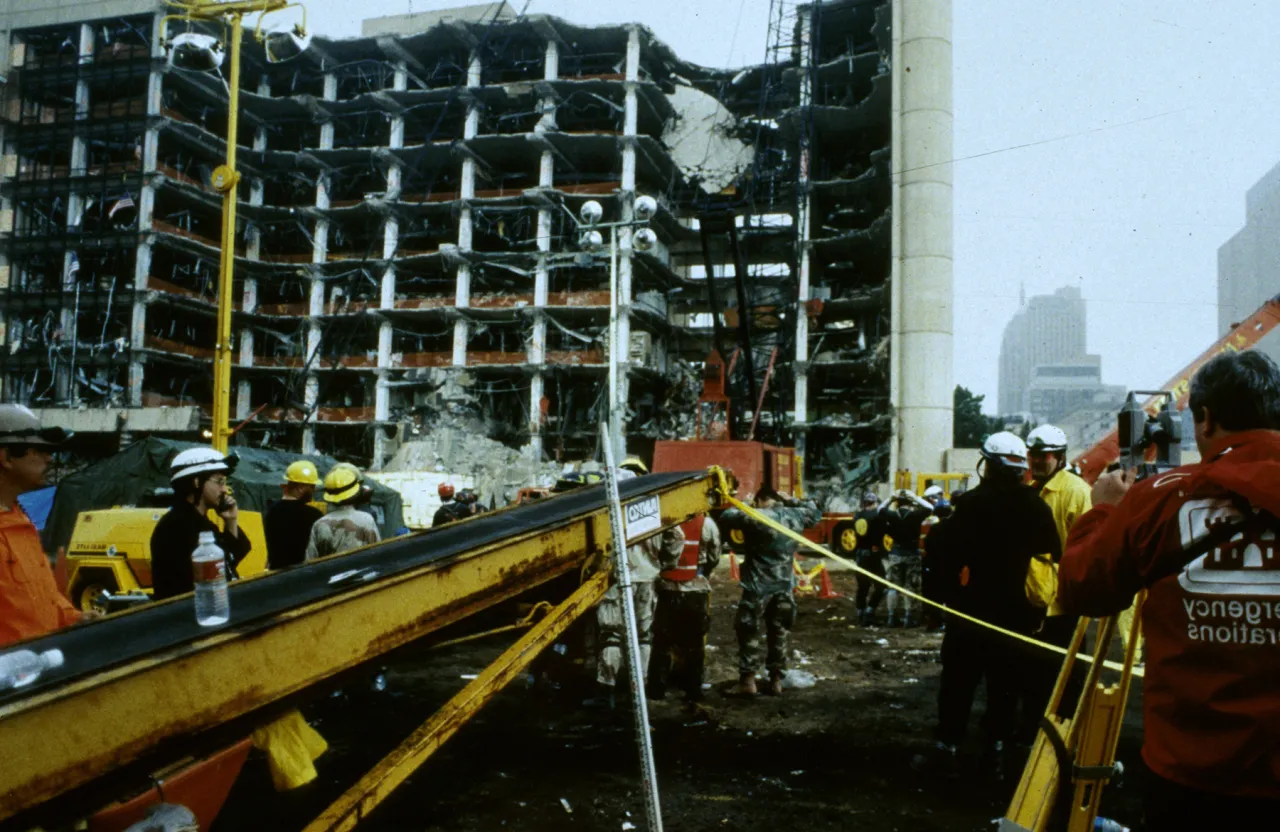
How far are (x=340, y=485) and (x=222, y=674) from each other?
4.92m

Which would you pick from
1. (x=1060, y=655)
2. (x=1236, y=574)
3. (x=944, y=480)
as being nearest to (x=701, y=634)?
(x=1060, y=655)

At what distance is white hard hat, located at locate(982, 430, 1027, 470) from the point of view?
4926mm

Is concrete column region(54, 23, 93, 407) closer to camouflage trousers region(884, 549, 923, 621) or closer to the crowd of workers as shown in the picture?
the crowd of workers

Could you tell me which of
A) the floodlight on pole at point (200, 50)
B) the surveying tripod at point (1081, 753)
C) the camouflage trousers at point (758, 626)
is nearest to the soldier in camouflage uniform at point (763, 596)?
the camouflage trousers at point (758, 626)

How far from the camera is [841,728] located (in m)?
6.18

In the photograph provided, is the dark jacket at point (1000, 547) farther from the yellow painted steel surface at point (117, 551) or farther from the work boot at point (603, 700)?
the yellow painted steel surface at point (117, 551)

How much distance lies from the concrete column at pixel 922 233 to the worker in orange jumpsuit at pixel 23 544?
118ft

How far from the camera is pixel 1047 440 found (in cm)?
528

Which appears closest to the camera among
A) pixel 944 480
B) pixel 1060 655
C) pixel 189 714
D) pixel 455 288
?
pixel 189 714

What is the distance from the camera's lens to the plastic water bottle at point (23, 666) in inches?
61.8

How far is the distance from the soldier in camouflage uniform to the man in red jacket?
16.2 feet

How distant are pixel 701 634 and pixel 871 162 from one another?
133ft

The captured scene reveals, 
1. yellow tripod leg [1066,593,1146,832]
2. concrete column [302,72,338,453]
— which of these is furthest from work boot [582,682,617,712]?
concrete column [302,72,338,453]

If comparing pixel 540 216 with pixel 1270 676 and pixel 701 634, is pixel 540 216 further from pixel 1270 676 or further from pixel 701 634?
pixel 1270 676
